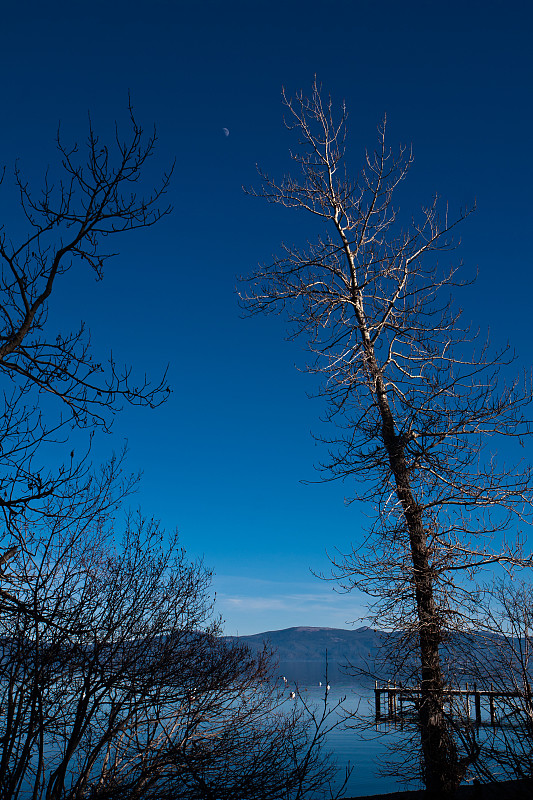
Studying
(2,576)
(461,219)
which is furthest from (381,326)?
(2,576)

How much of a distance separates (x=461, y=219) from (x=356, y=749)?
270 ft

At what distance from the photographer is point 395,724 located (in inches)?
427

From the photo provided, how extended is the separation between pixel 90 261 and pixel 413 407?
7193 millimetres

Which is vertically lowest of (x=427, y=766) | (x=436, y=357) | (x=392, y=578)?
(x=427, y=766)

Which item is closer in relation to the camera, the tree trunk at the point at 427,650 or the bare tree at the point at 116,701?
the bare tree at the point at 116,701

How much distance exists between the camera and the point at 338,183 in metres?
13.9

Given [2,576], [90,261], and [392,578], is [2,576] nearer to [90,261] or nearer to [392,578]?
[90,261]

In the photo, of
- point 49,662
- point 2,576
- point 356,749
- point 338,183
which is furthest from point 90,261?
point 356,749

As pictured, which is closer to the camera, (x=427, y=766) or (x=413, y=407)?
(x=427, y=766)

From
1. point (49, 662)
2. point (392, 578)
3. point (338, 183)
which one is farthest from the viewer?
point (338, 183)

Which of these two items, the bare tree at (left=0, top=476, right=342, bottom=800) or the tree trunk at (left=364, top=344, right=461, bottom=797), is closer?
the bare tree at (left=0, top=476, right=342, bottom=800)

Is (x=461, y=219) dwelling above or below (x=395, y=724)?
above

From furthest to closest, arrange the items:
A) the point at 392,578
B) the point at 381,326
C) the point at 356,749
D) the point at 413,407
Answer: the point at 356,749 < the point at 381,326 < the point at 413,407 < the point at 392,578

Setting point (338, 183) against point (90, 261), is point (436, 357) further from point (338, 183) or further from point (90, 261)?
point (90, 261)
